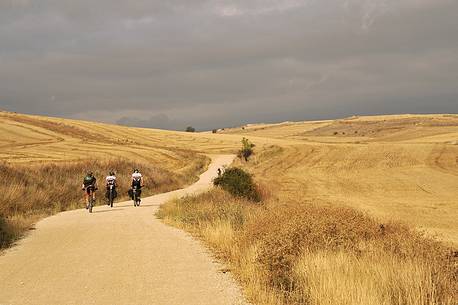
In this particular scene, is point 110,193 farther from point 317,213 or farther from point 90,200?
point 317,213

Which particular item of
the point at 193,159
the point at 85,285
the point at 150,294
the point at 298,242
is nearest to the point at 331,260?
the point at 298,242

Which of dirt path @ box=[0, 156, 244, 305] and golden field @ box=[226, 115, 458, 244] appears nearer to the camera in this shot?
dirt path @ box=[0, 156, 244, 305]

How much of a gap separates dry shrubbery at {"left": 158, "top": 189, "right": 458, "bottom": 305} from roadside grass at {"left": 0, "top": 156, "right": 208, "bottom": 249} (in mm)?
7195

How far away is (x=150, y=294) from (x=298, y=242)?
265cm

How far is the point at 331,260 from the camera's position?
26.9 ft

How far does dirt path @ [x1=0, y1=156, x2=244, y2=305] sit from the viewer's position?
26.8ft

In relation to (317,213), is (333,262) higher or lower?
lower

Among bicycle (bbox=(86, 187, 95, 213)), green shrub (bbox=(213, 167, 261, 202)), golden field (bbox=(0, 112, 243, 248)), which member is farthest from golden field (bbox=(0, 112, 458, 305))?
bicycle (bbox=(86, 187, 95, 213))

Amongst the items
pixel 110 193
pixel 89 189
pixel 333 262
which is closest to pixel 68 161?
pixel 110 193

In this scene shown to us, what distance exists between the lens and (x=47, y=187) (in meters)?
27.0

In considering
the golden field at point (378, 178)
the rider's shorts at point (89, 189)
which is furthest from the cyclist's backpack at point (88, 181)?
the golden field at point (378, 178)

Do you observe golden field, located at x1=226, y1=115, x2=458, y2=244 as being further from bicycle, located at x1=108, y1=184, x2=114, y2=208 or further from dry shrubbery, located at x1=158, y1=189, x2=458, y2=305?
bicycle, located at x1=108, y1=184, x2=114, y2=208

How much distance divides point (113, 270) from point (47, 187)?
18.4 metres

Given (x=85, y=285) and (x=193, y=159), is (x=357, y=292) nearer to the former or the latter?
(x=85, y=285)
